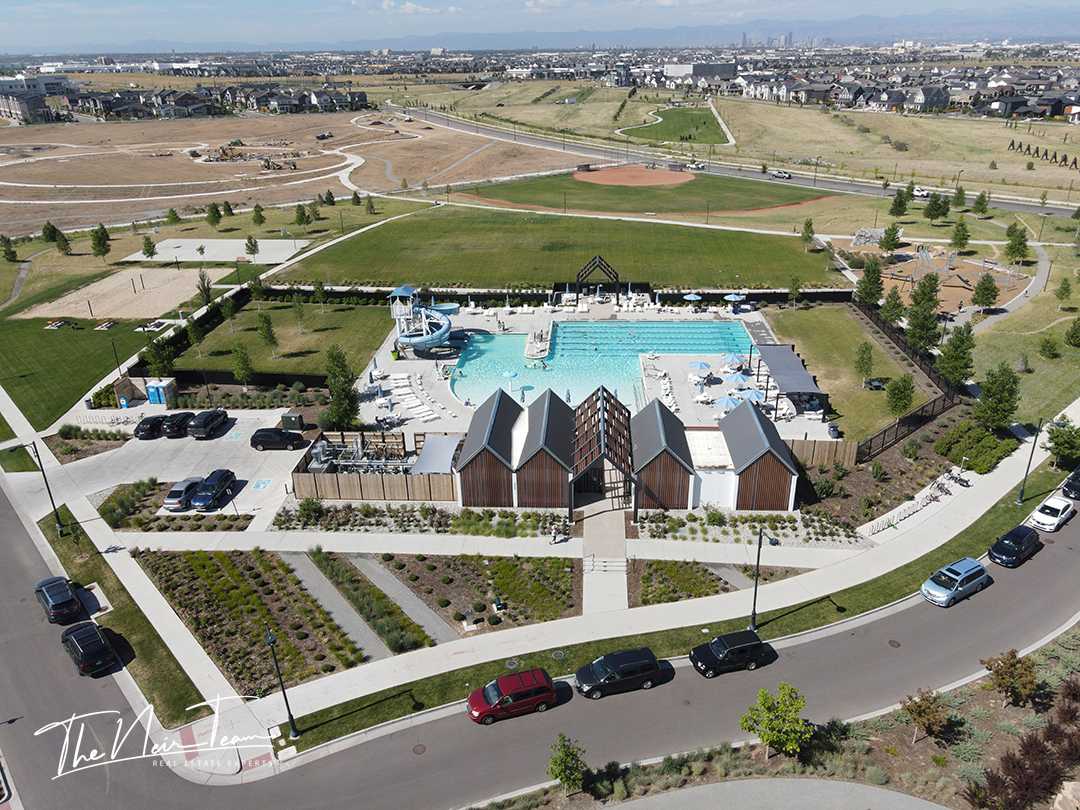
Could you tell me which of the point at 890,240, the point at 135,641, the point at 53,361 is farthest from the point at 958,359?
the point at 53,361

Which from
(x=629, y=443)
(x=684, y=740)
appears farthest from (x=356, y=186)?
(x=684, y=740)

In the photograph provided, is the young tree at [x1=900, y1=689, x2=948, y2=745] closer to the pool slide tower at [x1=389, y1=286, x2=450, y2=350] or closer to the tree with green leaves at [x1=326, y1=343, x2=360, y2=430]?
the tree with green leaves at [x1=326, y1=343, x2=360, y2=430]

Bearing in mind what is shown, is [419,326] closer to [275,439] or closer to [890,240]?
[275,439]

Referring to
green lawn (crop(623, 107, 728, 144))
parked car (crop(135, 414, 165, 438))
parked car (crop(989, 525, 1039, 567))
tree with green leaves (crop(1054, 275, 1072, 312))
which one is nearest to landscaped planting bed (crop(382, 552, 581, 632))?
parked car (crop(989, 525, 1039, 567))

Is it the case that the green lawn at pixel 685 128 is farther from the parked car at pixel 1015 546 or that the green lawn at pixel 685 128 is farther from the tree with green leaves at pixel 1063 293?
the parked car at pixel 1015 546

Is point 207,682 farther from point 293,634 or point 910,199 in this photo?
point 910,199

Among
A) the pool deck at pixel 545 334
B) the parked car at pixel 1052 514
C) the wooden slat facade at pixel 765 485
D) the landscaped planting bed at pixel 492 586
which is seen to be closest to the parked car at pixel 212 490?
the pool deck at pixel 545 334
